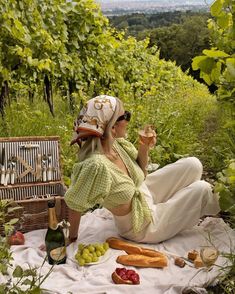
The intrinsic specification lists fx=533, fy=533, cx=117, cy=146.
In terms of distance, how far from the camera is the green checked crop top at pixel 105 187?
10.3 ft

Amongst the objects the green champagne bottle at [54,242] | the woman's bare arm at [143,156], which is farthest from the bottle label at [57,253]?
the woman's bare arm at [143,156]

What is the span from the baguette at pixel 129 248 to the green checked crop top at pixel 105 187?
0.11 m

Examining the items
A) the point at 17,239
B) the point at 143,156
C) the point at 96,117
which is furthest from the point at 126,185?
the point at 17,239

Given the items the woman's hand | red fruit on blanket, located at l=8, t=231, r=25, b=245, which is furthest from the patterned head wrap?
red fruit on blanket, located at l=8, t=231, r=25, b=245

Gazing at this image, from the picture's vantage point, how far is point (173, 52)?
1017 inches

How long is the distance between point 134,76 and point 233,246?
5509 millimetres

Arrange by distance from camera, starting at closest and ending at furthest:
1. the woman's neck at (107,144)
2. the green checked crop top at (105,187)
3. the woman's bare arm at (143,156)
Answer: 1. the green checked crop top at (105,187)
2. the woman's neck at (107,144)
3. the woman's bare arm at (143,156)

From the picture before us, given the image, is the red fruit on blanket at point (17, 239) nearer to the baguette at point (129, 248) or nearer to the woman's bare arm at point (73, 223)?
the woman's bare arm at point (73, 223)

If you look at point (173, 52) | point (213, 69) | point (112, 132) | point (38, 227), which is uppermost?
point (213, 69)

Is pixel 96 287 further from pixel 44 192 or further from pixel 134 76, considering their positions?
pixel 134 76

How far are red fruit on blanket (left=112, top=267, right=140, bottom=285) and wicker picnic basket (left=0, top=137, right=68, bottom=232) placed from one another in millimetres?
934

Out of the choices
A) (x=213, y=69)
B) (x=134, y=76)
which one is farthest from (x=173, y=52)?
(x=213, y=69)

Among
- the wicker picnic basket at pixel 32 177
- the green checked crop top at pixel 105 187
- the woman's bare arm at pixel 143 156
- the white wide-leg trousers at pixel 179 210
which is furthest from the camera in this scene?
the wicker picnic basket at pixel 32 177

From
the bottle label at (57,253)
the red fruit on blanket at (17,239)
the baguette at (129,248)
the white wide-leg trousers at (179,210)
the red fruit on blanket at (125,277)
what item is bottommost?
the red fruit on blanket at (17,239)
